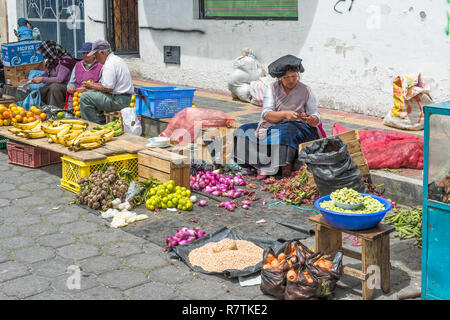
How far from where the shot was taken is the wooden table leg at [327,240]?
471 centimetres

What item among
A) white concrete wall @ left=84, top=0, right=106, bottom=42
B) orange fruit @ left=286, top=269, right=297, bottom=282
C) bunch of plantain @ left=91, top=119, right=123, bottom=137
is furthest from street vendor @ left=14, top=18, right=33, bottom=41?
orange fruit @ left=286, top=269, right=297, bottom=282

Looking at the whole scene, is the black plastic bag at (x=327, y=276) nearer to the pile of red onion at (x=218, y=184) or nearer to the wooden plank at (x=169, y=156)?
the pile of red onion at (x=218, y=184)

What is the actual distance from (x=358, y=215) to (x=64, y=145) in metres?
4.52

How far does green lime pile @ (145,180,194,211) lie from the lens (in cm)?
644

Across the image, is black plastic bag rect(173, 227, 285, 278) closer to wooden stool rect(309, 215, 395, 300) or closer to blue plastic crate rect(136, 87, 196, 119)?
wooden stool rect(309, 215, 395, 300)

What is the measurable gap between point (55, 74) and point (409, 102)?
6458 mm

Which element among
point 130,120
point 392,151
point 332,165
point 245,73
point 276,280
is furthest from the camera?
point 245,73

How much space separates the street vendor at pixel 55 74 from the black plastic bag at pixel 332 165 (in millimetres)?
6059

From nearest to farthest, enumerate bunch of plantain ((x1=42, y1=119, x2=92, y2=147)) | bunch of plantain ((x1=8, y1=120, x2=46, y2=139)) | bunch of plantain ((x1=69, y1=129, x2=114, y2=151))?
1. bunch of plantain ((x1=69, y1=129, x2=114, y2=151))
2. bunch of plantain ((x1=42, y1=119, x2=92, y2=147))
3. bunch of plantain ((x1=8, y1=120, x2=46, y2=139))

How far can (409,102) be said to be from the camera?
917cm

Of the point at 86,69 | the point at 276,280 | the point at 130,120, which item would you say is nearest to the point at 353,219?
the point at 276,280

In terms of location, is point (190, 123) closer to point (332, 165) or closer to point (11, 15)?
point (332, 165)

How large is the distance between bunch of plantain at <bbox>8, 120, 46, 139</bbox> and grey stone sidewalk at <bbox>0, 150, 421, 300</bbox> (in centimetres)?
173
